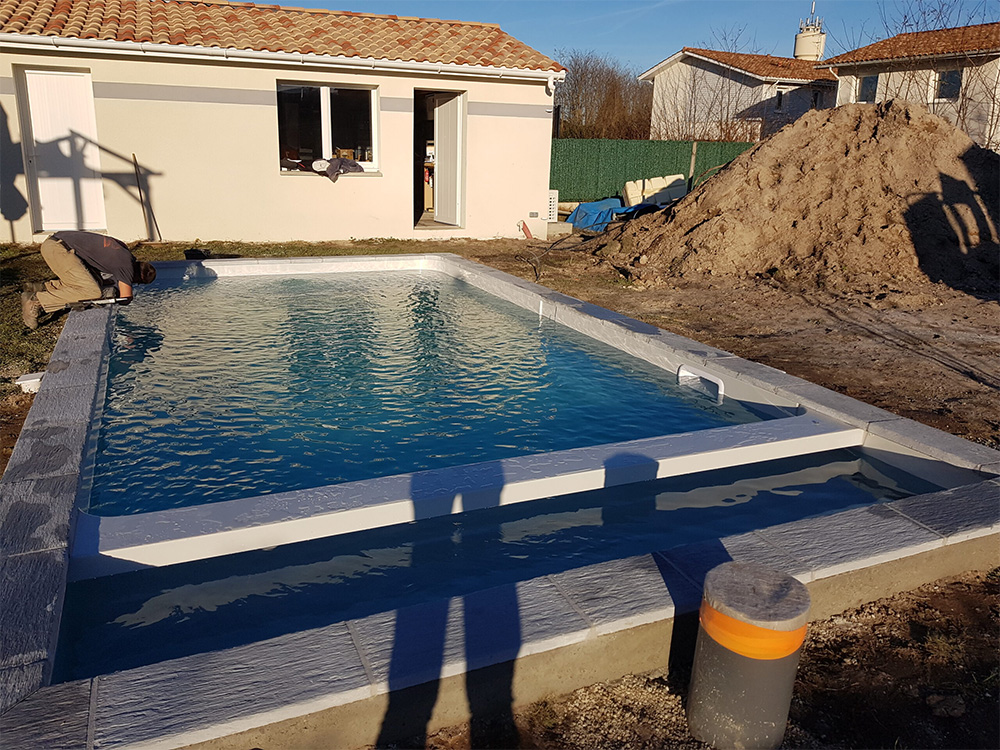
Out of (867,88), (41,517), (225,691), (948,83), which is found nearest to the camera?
(225,691)

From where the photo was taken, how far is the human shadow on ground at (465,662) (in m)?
2.51

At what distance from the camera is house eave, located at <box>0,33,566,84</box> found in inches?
467

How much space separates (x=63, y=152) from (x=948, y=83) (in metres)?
24.3

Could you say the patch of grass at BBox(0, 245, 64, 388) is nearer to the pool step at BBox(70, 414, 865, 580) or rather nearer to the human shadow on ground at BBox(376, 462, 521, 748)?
the pool step at BBox(70, 414, 865, 580)

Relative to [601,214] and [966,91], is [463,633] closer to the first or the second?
[601,214]

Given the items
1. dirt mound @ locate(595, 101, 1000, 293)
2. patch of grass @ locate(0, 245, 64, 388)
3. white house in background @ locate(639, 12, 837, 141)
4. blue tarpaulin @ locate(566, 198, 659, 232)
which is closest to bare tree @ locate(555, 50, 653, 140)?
white house in background @ locate(639, 12, 837, 141)

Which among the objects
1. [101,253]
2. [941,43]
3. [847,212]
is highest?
[941,43]

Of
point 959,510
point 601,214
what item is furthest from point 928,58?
point 959,510

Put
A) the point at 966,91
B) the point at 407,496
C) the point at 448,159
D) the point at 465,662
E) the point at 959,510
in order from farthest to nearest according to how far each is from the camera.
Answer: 1. the point at 966,91
2. the point at 448,159
3. the point at 407,496
4. the point at 959,510
5. the point at 465,662

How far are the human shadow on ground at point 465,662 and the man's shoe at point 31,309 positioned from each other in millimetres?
6601

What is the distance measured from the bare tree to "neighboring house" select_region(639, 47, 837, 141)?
159cm

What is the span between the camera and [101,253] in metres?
7.70

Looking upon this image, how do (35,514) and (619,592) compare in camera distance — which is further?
(35,514)

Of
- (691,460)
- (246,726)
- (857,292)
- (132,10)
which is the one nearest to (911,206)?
(857,292)
